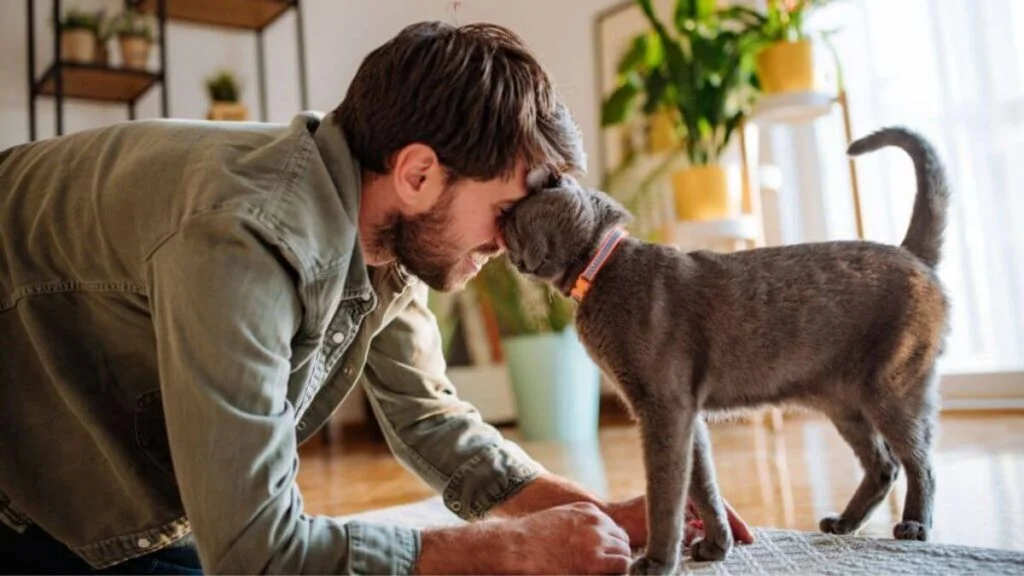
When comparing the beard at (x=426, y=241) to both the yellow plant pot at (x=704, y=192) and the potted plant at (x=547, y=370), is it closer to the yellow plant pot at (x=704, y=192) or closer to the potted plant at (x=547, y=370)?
the yellow plant pot at (x=704, y=192)

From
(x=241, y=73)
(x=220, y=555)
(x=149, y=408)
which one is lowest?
(x=220, y=555)

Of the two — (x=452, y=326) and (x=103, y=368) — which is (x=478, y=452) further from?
(x=452, y=326)

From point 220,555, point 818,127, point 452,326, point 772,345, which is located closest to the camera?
point 220,555

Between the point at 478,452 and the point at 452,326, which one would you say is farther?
the point at 452,326

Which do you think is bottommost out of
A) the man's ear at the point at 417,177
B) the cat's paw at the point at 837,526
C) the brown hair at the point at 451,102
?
the cat's paw at the point at 837,526

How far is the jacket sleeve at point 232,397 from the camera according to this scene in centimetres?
88

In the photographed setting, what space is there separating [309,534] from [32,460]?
16.9 inches

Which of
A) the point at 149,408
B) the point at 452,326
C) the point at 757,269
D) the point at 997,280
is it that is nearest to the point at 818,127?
the point at 997,280

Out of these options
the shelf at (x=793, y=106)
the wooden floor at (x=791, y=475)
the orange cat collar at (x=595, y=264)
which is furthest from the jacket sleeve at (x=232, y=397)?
the shelf at (x=793, y=106)

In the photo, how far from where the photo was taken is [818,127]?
12.3 ft

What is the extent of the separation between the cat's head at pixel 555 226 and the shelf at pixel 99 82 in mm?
2844

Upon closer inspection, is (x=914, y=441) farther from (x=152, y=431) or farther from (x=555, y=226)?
(x=152, y=431)

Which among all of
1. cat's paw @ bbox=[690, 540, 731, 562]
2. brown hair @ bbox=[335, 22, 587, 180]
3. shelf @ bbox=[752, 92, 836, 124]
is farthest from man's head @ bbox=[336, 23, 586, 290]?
shelf @ bbox=[752, 92, 836, 124]

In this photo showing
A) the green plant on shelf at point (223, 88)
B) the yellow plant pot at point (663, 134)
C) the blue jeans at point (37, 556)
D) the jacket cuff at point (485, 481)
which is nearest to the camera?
the blue jeans at point (37, 556)
